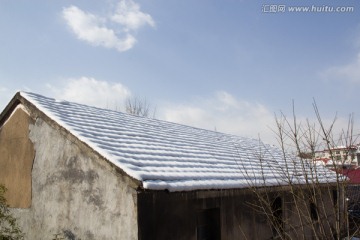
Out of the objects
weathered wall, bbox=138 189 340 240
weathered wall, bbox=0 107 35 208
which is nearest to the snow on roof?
weathered wall, bbox=138 189 340 240

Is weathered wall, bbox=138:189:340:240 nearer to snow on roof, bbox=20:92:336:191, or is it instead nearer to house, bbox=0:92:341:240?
house, bbox=0:92:341:240

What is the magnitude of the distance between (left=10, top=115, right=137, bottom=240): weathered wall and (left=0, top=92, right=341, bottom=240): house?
0.02 m

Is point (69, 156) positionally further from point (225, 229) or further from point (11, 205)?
point (225, 229)

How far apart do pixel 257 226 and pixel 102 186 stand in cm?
437

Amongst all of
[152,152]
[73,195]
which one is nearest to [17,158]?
[73,195]

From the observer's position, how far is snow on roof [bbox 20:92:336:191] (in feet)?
18.2

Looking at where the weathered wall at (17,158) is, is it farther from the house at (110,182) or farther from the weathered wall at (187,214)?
the weathered wall at (187,214)

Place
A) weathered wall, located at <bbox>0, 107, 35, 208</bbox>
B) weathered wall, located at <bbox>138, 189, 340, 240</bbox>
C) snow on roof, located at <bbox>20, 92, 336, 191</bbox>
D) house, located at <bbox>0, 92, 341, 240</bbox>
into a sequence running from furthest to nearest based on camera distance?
weathered wall, located at <bbox>0, 107, 35, 208</bbox>
snow on roof, located at <bbox>20, 92, 336, 191</bbox>
house, located at <bbox>0, 92, 341, 240</bbox>
weathered wall, located at <bbox>138, 189, 340, 240</bbox>

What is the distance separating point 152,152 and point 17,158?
3040 millimetres

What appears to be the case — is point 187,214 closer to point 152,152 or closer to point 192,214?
point 192,214

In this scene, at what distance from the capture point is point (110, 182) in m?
5.48

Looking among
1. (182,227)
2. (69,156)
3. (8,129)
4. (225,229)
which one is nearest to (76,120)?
(69,156)

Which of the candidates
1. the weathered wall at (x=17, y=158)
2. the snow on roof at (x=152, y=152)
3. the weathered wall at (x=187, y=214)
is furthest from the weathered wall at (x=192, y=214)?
the weathered wall at (x=17, y=158)

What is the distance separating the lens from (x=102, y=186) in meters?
5.59
